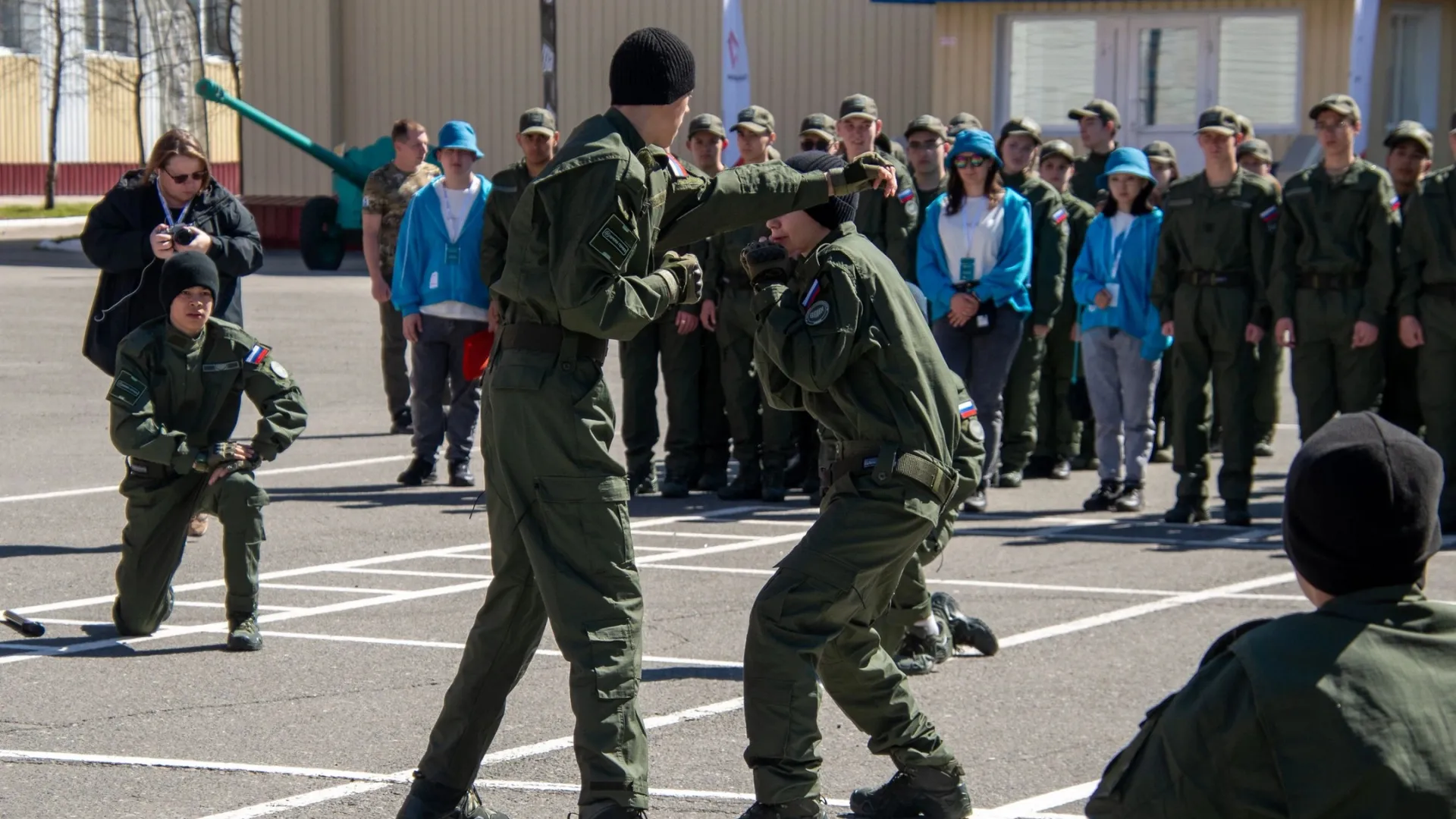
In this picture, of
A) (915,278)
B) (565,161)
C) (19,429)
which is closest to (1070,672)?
(565,161)

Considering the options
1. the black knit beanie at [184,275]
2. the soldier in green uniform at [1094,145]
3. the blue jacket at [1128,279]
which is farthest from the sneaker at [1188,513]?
the black knit beanie at [184,275]

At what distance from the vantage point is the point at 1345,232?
35.2ft

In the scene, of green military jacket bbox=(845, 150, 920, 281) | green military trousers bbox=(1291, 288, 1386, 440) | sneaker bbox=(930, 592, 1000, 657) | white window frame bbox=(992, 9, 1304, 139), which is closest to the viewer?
sneaker bbox=(930, 592, 1000, 657)

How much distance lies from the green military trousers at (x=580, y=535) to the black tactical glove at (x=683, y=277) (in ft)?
1.05

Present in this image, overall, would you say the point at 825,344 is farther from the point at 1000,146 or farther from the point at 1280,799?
the point at 1000,146

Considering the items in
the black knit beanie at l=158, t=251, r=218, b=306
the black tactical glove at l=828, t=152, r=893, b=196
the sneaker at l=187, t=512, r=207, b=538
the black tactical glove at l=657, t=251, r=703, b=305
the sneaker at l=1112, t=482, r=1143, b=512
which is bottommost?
the sneaker at l=1112, t=482, r=1143, b=512

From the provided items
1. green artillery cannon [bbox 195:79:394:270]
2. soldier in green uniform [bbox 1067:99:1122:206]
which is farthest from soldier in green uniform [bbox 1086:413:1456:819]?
green artillery cannon [bbox 195:79:394:270]

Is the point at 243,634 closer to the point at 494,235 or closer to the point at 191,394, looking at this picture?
the point at 191,394

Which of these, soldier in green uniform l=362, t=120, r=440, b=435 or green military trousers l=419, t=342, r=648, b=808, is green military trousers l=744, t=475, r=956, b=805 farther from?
soldier in green uniform l=362, t=120, r=440, b=435

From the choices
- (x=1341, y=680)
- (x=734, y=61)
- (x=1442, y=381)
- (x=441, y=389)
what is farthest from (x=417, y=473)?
(x=734, y=61)

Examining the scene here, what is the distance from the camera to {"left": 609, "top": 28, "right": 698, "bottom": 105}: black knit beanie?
17.0 feet

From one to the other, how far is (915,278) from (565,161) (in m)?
6.80

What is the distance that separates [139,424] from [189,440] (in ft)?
0.73

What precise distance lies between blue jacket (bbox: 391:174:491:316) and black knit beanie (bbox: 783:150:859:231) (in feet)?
20.7
